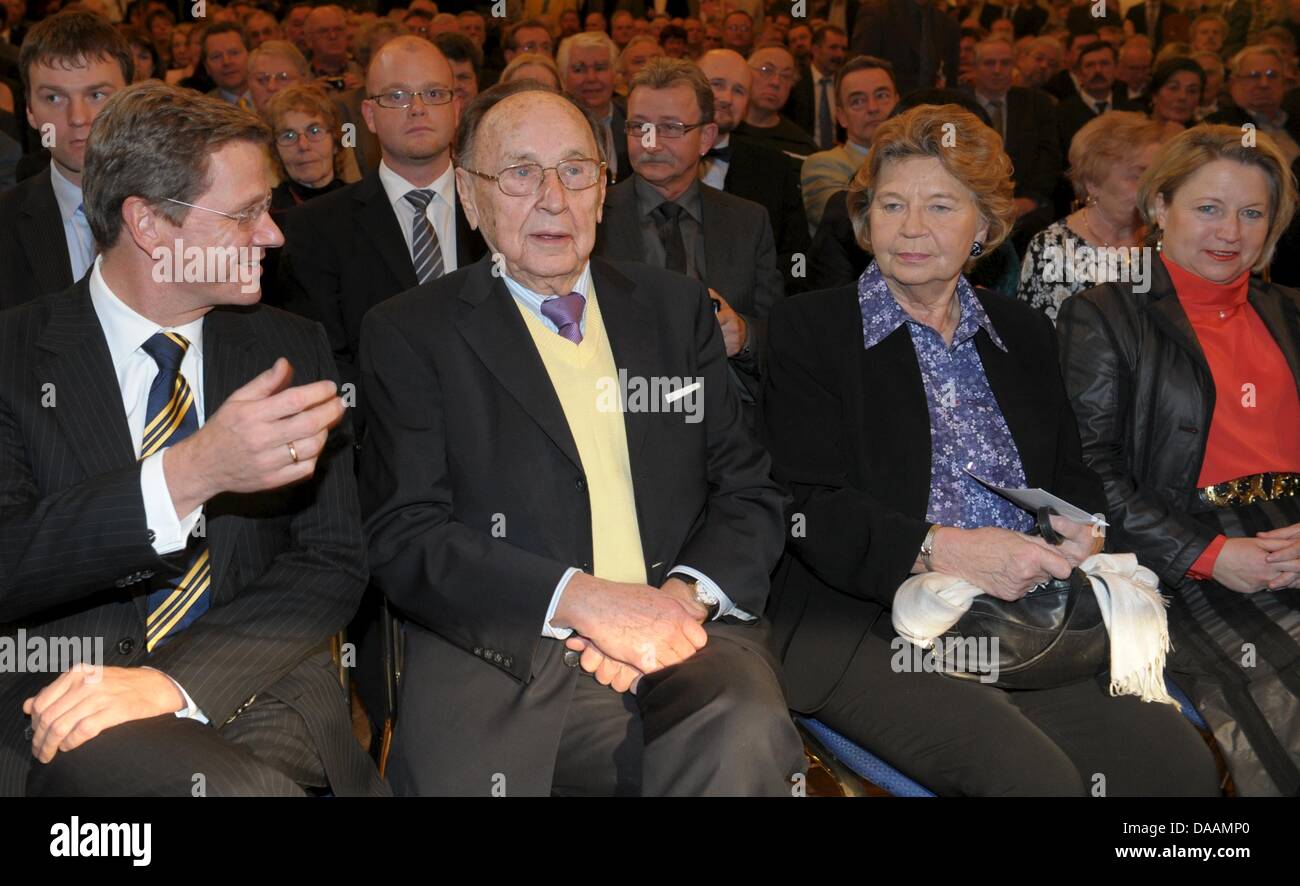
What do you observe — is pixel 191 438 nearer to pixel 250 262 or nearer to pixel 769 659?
pixel 250 262

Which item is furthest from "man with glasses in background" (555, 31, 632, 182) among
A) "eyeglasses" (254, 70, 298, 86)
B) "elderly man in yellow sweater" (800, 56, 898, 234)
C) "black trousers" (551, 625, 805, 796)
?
"black trousers" (551, 625, 805, 796)

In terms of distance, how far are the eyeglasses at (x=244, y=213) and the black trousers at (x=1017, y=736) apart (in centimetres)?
156

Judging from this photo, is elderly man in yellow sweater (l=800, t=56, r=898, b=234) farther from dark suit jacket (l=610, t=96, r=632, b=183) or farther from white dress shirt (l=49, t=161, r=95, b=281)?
white dress shirt (l=49, t=161, r=95, b=281)

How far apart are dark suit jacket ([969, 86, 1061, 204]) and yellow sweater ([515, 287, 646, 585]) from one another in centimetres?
540

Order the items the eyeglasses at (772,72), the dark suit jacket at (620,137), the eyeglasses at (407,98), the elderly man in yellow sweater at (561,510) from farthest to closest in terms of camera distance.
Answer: the eyeglasses at (772,72)
the dark suit jacket at (620,137)
the eyeglasses at (407,98)
the elderly man in yellow sweater at (561,510)

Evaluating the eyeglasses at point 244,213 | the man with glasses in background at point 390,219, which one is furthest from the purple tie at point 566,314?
the man with glasses in background at point 390,219

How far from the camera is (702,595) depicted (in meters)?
2.62

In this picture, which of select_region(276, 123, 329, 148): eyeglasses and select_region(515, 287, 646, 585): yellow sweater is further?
select_region(276, 123, 329, 148): eyeglasses

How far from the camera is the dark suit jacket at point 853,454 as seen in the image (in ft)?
9.15

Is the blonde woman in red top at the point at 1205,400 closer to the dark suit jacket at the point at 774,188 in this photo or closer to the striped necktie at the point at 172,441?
the striped necktie at the point at 172,441

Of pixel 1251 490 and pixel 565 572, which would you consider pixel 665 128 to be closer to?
A: pixel 1251 490

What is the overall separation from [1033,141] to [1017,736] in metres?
6.14

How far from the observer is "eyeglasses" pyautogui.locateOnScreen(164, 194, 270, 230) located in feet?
8.01
